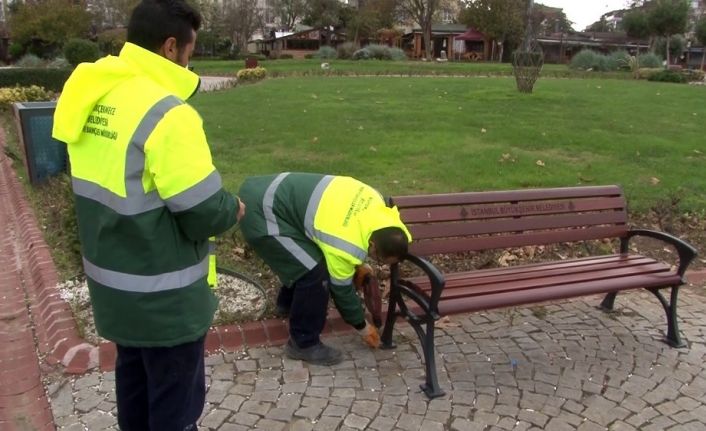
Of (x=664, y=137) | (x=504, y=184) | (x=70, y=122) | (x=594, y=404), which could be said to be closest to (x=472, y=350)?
(x=594, y=404)

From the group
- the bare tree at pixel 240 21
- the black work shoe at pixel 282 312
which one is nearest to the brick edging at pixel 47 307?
the black work shoe at pixel 282 312

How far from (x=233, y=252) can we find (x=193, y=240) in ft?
9.49

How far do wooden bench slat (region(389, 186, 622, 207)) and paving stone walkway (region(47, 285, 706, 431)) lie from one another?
0.83 meters

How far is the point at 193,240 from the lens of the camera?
212 centimetres

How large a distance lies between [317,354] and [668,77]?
92.9 ft

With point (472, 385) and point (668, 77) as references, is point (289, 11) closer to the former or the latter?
point (668, 77)

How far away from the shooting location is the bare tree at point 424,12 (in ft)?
183

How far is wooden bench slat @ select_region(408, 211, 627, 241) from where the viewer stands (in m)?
3.85

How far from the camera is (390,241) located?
10.5 feet

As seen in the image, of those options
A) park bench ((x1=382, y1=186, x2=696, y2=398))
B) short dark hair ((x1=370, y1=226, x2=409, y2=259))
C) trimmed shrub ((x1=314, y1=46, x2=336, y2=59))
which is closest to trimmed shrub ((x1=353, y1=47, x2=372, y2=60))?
trimmed shrub ((x1=314, y1=46, x2=336, y2=59))

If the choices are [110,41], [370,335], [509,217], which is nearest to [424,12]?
[110,41]

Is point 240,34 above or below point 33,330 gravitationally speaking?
above

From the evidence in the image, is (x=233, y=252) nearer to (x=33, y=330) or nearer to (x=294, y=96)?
(x=33, y=330)

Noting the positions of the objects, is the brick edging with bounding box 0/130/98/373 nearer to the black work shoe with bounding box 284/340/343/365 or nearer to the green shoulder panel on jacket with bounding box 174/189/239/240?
the black work shoe with bounding box 284/340/343/365
